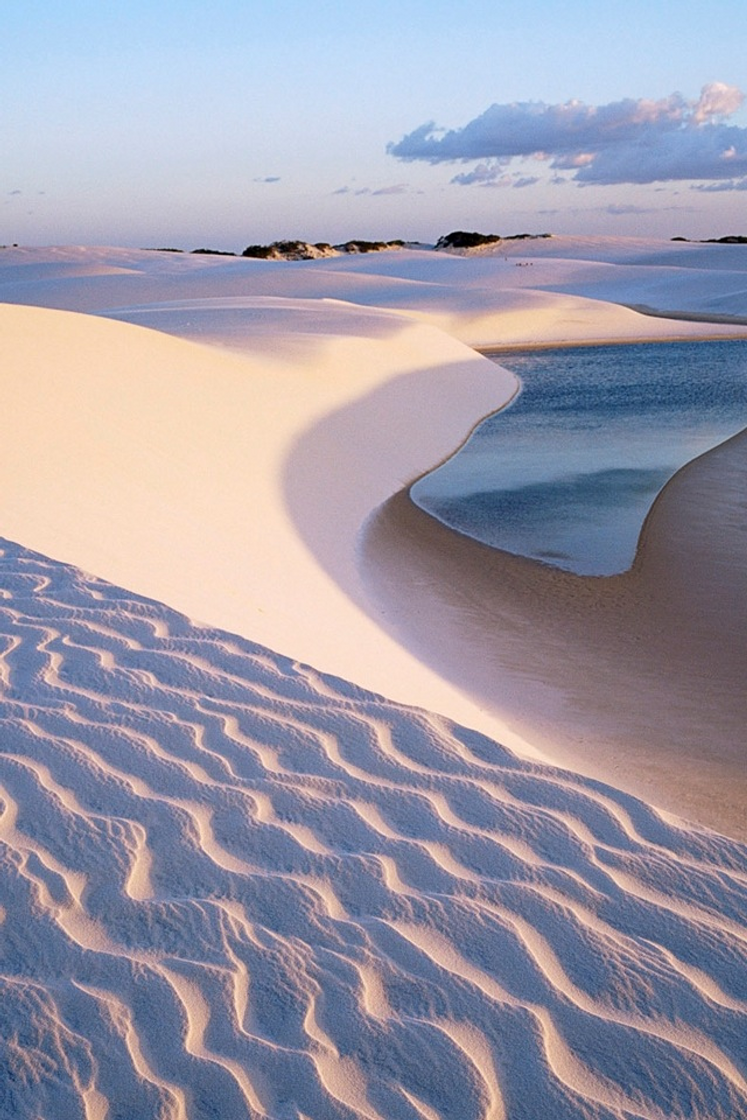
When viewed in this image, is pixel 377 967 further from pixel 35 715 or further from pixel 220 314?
pixel 220 314

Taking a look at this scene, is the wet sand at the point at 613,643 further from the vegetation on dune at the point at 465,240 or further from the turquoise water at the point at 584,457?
the vegetation on dune at the point at 465,240

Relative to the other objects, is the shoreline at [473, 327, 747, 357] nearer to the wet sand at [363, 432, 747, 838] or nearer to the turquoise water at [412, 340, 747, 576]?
the turquoise water at [412, 340, 747, 576]

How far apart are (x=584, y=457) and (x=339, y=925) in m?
10.7

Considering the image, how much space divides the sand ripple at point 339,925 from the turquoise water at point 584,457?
464cm

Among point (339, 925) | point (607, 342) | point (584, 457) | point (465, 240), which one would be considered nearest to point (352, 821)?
point (339, 925)

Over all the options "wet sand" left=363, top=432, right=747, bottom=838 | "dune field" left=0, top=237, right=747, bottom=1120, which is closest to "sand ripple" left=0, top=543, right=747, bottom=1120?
"dune field" left=0, top=237, right=747, bottom=1120

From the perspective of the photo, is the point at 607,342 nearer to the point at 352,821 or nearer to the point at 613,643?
the point at 613,643

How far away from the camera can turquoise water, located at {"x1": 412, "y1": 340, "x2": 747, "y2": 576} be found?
860 cm

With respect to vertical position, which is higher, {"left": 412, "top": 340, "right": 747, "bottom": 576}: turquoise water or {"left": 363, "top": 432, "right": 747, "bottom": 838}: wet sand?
{"left": 412, "top": 340, "right": 747, "bottom": 576}: turquoise water

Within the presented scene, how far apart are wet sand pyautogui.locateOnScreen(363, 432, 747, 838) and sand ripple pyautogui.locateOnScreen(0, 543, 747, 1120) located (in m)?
1.32

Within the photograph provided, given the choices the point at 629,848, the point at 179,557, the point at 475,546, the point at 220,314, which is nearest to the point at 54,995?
the point at 629,848

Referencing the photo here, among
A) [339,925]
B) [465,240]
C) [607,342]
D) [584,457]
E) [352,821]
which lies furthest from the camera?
[465,240]

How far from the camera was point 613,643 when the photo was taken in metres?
5.86

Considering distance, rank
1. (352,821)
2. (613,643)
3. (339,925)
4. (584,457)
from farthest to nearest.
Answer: (584,457)
(613,643)
(352,821)
(339,925)
